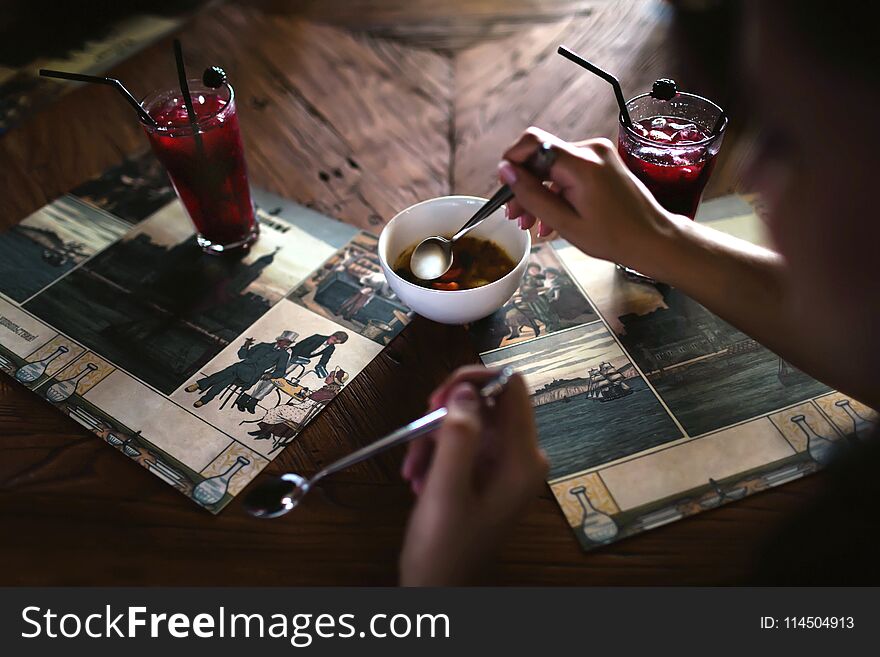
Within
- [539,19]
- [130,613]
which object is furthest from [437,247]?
[539,19]

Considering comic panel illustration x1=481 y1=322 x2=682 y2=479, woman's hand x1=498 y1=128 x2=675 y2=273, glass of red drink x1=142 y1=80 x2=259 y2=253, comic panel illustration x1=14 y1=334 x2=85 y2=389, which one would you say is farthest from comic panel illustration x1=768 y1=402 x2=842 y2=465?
comic panel illustration x1=14 y1=334 x2=85 y2=389

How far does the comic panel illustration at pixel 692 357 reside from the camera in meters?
0.90

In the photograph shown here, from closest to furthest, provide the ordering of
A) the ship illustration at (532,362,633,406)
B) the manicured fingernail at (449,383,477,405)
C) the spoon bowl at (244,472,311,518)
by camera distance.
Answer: the manicured fingernail at (449,383,477,405) → the spoon bowl at (244,472,311,518) → the ship illustration at (532,362,633,406)

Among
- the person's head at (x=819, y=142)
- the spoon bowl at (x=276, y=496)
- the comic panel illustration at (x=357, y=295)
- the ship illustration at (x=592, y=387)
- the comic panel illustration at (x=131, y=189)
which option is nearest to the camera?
the person's head at (x=819, y=142)

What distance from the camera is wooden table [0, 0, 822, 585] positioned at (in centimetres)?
78

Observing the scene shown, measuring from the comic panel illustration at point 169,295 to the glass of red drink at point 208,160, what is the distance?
0.04m

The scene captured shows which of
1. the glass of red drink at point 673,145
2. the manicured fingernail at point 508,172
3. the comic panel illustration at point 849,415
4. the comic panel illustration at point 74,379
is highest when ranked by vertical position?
the manicured fingernail at point 508,172

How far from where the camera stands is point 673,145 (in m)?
0.96

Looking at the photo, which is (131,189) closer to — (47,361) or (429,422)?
(47,361)

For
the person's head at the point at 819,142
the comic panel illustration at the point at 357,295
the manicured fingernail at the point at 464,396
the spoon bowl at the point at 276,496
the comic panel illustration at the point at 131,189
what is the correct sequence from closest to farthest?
1. the person's head at the point at 819,142
2. the manicured fingernail at the point at 464,396
3. the spoon bowl at the point at 276,496
4. the comic panel illustration at the point at 357,295
5. the comic panel illustration at the point at 131,189

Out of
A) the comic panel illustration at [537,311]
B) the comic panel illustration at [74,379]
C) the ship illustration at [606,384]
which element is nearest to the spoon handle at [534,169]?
the comic panel illustration at [537,311]

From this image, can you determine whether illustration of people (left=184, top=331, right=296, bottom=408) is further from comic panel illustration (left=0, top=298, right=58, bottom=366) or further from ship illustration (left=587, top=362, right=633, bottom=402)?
ship illustration (left=587, top=362, right=633, bottom=402)

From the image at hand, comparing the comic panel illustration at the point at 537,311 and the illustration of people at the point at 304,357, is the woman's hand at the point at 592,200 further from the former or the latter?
the illustration of people at the point at 304,357

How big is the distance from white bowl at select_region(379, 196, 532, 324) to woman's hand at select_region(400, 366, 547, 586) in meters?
0.23
